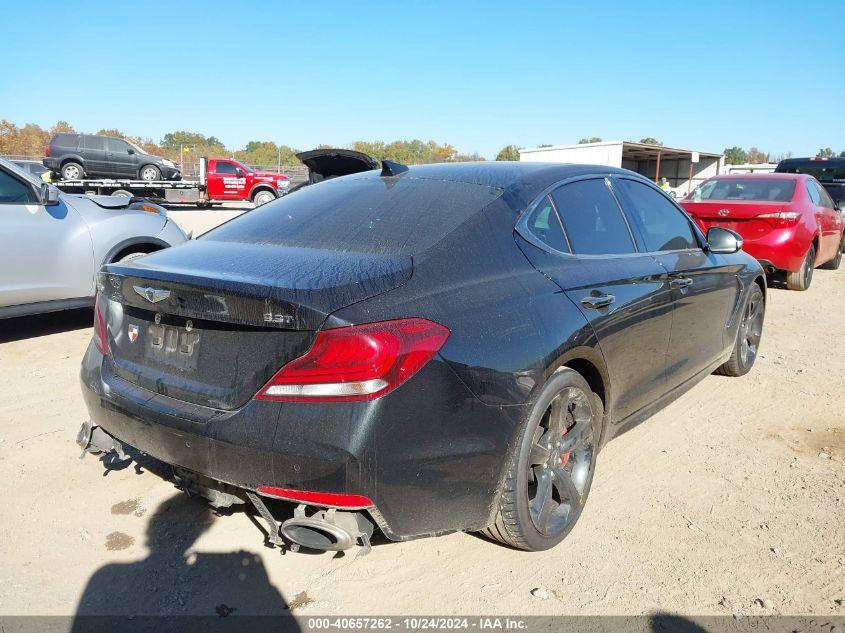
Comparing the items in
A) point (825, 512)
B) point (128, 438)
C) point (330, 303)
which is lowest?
point (825, 512)

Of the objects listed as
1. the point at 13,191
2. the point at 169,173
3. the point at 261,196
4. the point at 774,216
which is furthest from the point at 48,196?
the point at 169,173

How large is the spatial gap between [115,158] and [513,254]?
24.9 m

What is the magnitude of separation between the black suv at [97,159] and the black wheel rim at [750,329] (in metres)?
23.5

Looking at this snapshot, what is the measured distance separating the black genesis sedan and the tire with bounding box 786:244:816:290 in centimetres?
694

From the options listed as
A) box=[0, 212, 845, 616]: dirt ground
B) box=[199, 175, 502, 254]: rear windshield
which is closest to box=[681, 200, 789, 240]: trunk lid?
box=[0, 212, 845, 616]: dirt ground

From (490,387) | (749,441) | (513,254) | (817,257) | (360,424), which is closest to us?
(360,424)

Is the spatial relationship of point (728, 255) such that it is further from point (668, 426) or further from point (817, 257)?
point (817, 257)

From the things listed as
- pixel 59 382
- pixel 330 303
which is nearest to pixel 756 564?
pixel 330 303

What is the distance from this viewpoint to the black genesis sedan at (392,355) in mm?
2021

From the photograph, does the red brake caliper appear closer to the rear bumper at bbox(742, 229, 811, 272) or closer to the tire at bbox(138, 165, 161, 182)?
the rear bumper at bbox(742, 229, 811, 272)

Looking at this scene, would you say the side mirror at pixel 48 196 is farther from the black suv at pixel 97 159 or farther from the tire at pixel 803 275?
the black suv at pixel 97 159

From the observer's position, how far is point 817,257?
374 inches

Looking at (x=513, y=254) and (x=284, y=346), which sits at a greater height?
(x=513, y=254)

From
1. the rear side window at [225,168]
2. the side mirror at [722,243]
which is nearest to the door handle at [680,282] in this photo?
the side mirror at [722,243]
